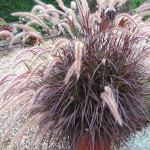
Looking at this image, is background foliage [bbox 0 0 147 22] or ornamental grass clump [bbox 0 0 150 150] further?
background foliage [bbox 0 0 147 22]

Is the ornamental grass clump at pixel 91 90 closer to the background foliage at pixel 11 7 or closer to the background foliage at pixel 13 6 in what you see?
the background foliage at pixel 13 6

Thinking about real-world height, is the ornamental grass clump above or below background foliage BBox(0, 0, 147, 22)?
above

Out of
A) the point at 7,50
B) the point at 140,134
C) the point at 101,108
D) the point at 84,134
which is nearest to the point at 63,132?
the point at 84,134

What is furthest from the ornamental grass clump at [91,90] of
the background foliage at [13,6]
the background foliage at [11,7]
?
the background foliage at [11,7]

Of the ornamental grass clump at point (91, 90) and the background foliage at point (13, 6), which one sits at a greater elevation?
the ornamental grass clump at point (91, 90)

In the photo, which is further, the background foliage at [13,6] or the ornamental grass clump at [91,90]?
the background foliage at [13,6]

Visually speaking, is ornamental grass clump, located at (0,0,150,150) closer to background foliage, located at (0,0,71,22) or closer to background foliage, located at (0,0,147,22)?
background foliage, located at (0,0,147,22)

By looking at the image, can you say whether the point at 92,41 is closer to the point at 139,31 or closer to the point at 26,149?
the point at 139,31

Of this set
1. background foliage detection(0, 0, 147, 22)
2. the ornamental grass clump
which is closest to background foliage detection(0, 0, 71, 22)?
background foliage detection(0, 0, 147, 22)
